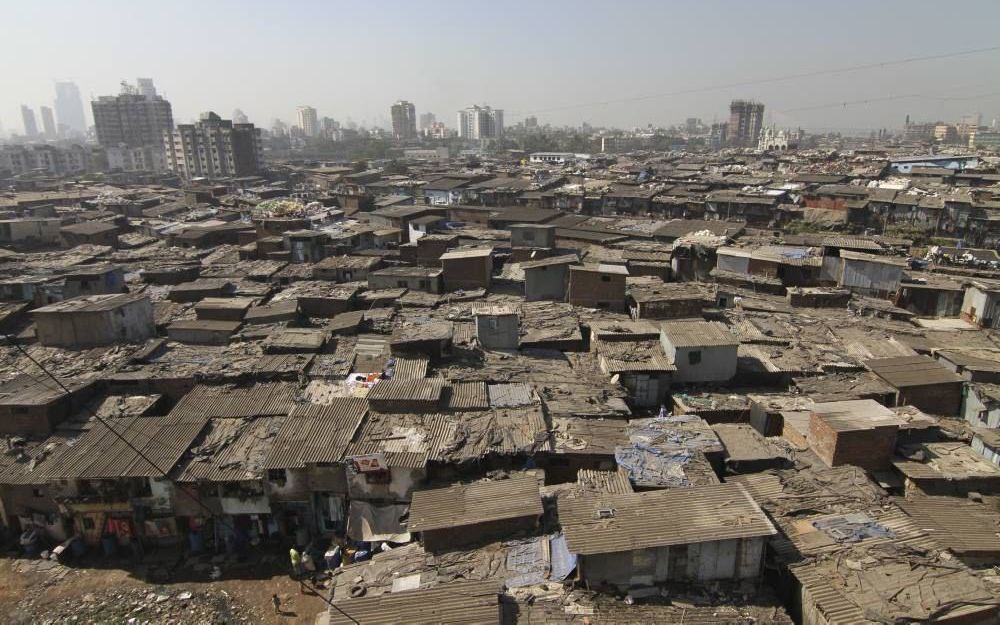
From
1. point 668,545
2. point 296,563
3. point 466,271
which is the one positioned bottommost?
point 296,563

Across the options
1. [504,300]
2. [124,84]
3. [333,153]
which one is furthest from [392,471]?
[124,84]

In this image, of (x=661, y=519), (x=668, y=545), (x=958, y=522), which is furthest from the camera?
(x=958, y=522)

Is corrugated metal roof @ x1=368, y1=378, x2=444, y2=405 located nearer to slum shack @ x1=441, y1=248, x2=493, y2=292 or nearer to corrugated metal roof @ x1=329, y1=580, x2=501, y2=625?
corrugated metal roof @ x1=329, y1=580, x2=501, y2=625

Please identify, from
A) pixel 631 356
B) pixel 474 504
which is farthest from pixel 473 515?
pixel 631 356

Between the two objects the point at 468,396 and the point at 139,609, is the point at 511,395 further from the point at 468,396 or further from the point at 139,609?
the point at 139,609

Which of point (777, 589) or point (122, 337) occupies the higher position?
point (122, 337)

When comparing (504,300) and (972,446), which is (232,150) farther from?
(972,446)
